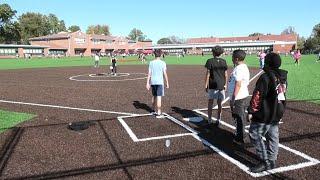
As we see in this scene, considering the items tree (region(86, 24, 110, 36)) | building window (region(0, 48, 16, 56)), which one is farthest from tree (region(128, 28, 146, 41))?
building window (region(0, 48, 16, 56))

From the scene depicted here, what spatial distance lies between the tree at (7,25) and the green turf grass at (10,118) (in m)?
96.6

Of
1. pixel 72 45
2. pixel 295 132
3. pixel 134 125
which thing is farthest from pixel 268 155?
pixel 72 45

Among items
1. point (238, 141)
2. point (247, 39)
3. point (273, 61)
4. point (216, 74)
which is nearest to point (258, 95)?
point (273, 61)

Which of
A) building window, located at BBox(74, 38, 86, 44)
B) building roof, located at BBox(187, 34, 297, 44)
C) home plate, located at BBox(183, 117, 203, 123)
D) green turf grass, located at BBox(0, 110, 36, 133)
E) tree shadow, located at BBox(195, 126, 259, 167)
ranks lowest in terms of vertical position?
green turf grass, located at BBox(0, 110, 36, 133)

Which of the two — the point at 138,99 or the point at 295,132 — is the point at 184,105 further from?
the point at 295,132

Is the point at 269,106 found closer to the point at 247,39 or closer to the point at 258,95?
the point at 258,95

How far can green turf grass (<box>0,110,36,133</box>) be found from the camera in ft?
31.4

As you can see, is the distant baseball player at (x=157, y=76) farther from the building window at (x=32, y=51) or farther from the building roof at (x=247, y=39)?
the building roof at (x=247, y=39)

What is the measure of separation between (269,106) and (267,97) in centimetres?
15

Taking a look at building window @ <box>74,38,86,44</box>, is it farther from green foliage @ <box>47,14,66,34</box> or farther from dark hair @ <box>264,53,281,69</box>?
dark hair @ <box>264,53,281,69</box>

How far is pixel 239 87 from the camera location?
23.4 ft

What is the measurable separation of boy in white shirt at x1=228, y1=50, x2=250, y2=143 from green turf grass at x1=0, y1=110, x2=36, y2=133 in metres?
6.03

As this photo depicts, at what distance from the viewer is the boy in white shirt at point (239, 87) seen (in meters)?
7.11

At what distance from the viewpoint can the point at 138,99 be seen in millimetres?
14078
